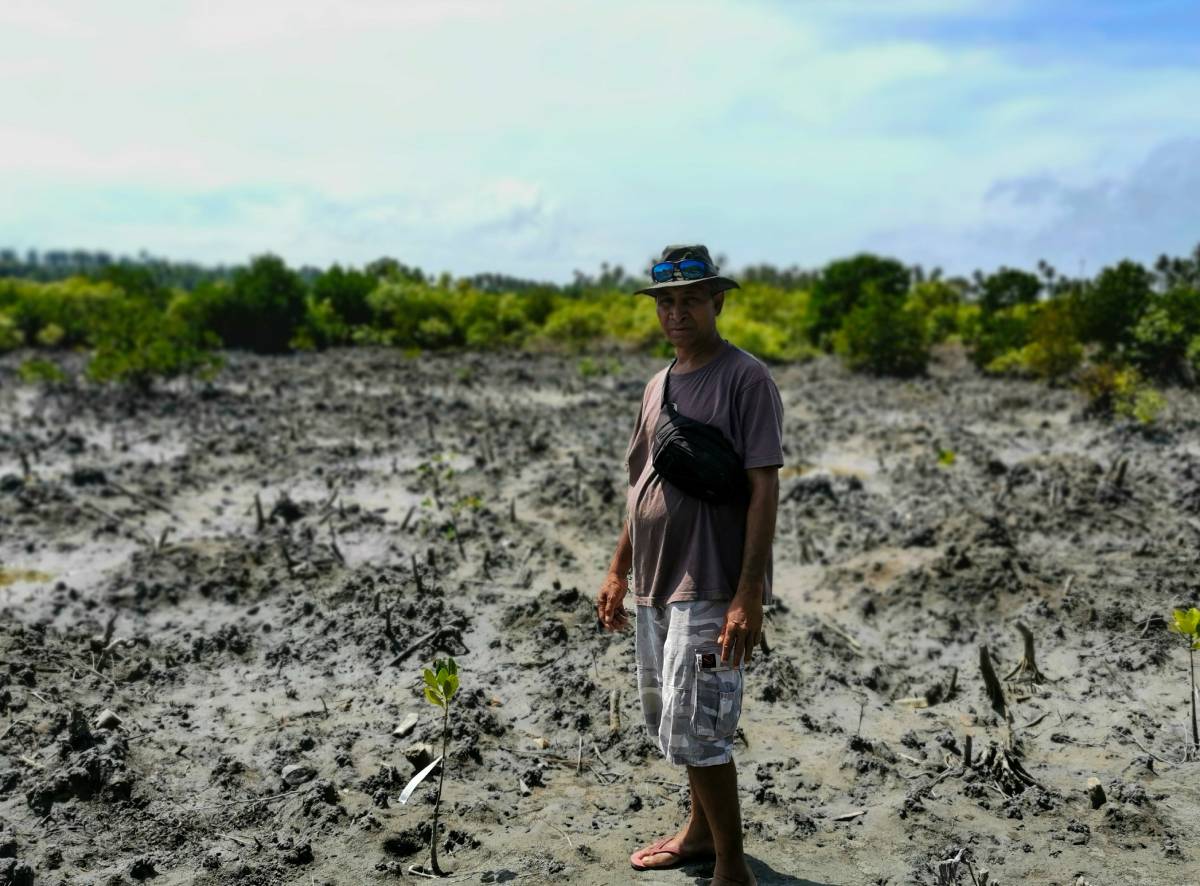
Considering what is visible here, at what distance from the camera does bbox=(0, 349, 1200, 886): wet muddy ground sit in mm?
3701

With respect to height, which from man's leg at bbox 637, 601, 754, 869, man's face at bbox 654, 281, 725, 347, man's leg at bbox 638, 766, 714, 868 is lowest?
man's leg at bbox 638, 766, 714, 868

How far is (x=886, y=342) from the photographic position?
65.8 ft

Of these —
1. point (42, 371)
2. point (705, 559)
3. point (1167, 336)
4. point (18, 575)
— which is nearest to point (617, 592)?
point (705, 559)

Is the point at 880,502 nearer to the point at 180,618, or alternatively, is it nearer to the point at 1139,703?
the point at 1139,703

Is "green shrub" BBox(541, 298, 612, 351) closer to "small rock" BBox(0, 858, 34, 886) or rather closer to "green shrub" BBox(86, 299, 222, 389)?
"green shrub" BBox(86, 299, 222, 389)

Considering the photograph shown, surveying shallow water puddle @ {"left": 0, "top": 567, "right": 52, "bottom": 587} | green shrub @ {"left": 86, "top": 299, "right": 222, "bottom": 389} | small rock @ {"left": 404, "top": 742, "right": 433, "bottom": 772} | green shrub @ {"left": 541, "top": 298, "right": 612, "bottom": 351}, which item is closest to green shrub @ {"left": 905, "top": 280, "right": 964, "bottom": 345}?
green shrub @ {"left": 541, "top": 298, "right": 612, "bottom": 351}

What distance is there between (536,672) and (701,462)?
279 cm

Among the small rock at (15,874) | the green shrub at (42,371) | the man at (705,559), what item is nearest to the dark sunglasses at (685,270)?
the man at (705,559)

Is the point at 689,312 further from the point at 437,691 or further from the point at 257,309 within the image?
the point at 257,309

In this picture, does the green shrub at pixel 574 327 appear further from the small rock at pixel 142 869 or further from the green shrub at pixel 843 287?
the small rock at pixel 142 869

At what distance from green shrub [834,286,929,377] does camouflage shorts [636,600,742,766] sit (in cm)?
1817

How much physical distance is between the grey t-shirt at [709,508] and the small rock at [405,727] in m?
2.00

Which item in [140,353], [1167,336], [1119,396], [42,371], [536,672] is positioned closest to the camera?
[536,672]

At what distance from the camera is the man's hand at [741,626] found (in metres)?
2.81
